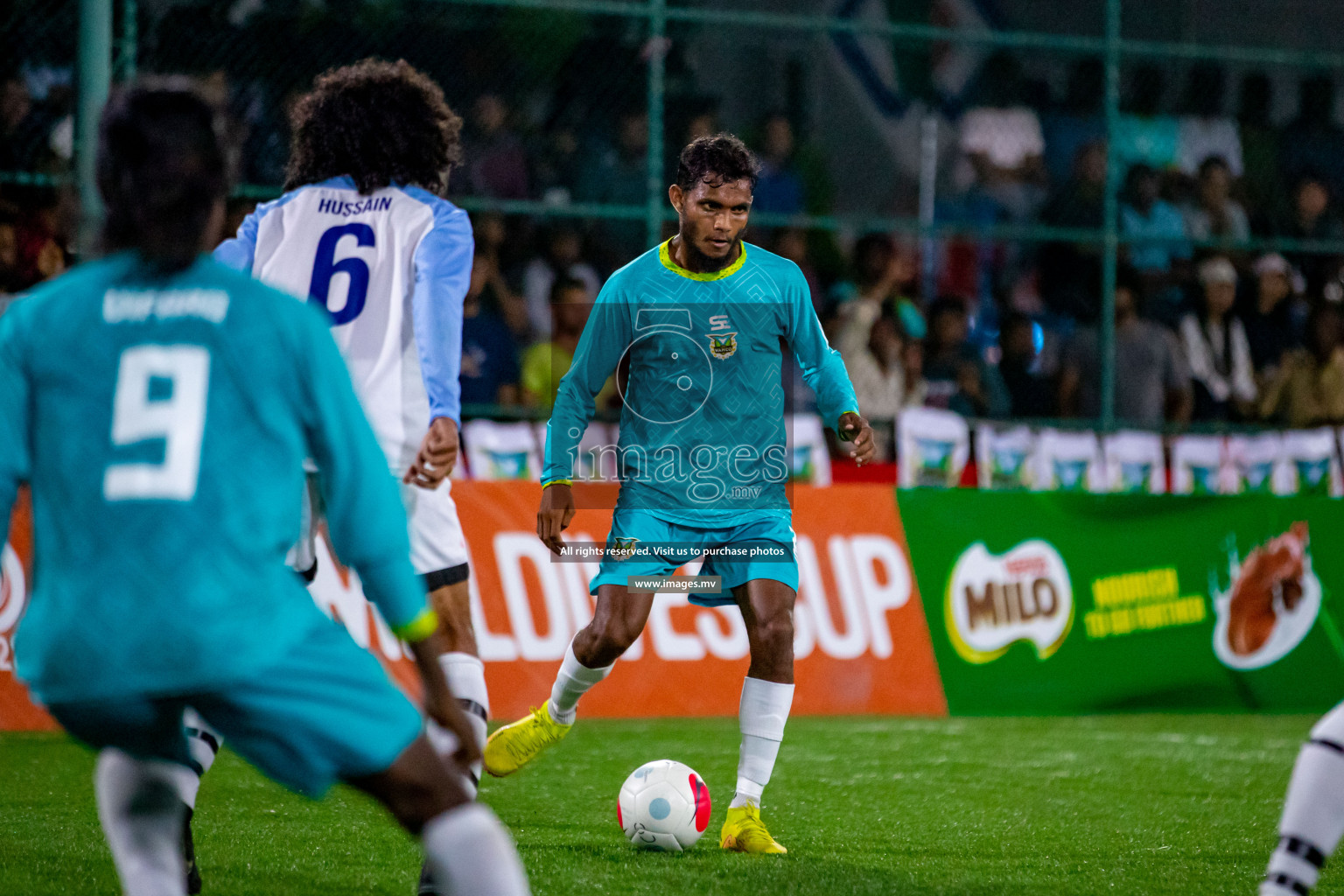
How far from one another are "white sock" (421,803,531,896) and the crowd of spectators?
7626 millimetres

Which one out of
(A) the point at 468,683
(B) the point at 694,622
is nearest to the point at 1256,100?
(B) the point at 694,622

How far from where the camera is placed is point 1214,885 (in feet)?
A: 14.9

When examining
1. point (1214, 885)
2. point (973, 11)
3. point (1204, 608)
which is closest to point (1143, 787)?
point (1214, 885)

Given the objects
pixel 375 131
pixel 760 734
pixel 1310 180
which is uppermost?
pixel 1310 180

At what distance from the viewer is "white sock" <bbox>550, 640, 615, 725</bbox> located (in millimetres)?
5285

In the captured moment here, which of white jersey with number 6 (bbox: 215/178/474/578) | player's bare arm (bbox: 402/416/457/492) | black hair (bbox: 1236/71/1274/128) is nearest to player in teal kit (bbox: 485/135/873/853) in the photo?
white jersey with number 6 (bbox: 215/178/474/578)

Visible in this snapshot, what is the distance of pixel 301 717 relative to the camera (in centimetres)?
239

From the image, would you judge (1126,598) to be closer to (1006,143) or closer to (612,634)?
(612,634)

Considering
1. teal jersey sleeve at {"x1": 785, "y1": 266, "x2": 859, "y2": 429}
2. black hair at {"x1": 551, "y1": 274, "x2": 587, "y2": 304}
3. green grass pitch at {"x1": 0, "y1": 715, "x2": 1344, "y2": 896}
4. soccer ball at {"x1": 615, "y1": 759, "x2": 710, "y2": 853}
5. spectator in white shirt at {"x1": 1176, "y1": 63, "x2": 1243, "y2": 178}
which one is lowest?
green grass pitch at {"x1": 0, "y1": 715, "x2": 1344, "y2": 896}

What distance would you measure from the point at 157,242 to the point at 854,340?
9132 millimetres

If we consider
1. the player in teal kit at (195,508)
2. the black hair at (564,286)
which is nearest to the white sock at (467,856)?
the player in teal kit at (195,508)

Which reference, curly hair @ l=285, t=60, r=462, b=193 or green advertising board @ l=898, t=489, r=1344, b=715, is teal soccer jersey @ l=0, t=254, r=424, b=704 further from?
green advertising board @ l=898, t=489, r=1344, b=715

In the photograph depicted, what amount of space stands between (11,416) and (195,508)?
1.07ft

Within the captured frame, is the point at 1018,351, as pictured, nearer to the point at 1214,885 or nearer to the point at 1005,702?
the point at 1005,702
